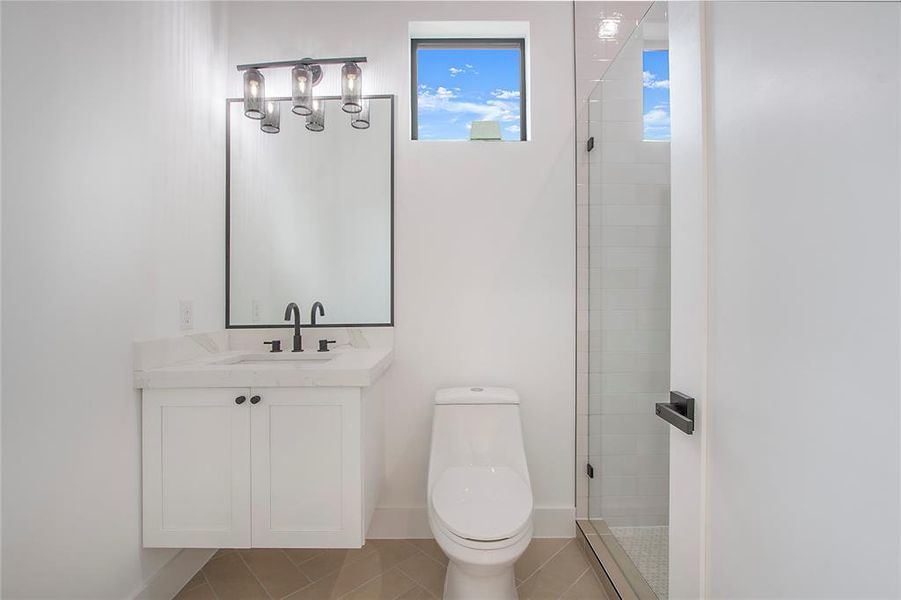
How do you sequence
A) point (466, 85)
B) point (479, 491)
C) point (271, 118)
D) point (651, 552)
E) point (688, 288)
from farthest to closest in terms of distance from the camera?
point (466, 85), point (271, 118), point (479, 491), point (651, 552), point (688, 288)

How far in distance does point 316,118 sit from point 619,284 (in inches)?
60.4

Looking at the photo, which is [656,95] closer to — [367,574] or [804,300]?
[804,300]

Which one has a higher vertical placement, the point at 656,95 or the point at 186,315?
the point at 656,95

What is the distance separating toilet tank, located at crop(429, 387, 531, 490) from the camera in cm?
189

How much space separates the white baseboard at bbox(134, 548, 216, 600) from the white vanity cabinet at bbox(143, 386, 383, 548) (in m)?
0.18

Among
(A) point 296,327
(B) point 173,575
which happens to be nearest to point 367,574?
(B) point 173,575

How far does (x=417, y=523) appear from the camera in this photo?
209 centimetres

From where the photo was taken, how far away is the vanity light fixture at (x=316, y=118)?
1.99 meters

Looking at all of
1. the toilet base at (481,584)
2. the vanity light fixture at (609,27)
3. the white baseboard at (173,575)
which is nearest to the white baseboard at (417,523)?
the toilet base at (481,584)

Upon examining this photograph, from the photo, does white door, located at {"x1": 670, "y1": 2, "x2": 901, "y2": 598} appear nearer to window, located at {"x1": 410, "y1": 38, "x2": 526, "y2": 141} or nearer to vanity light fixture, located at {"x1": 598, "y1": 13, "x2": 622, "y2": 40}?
vanity light fixture, located at {"x1": 598, "y1": 13, "x2": 622, "y2": 40}

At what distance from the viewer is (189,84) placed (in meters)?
1.80

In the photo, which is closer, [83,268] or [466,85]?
[83,268]

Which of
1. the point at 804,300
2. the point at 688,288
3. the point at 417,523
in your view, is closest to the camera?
the point at 804,300

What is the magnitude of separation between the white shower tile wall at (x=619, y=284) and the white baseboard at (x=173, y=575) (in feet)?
5.57
